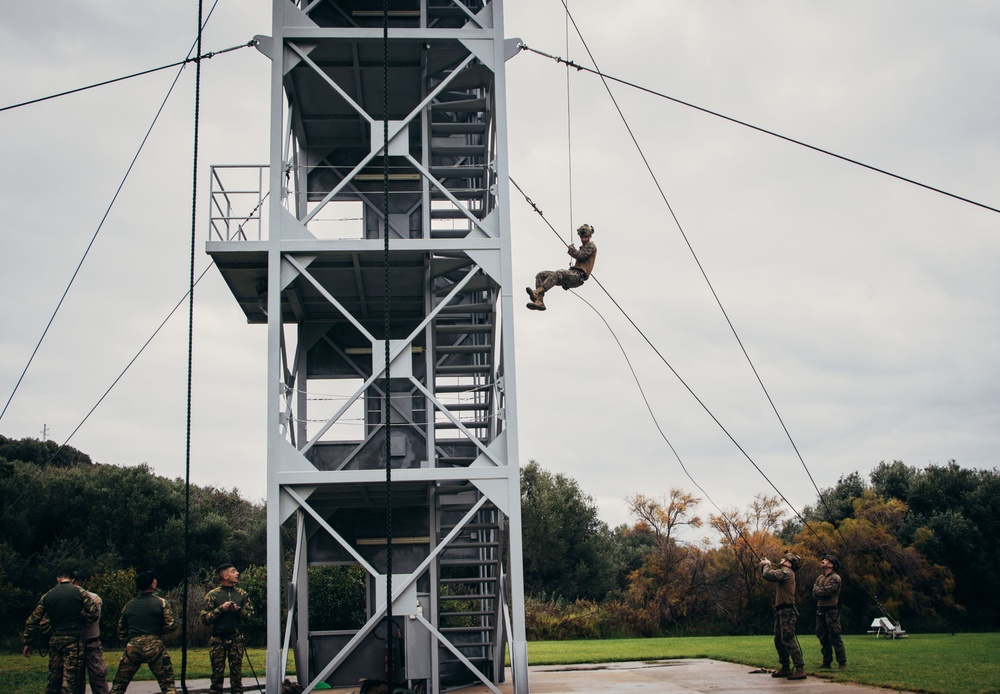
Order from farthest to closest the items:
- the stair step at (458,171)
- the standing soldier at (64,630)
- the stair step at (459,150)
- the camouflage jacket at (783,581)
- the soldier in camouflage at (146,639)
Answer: the stair step at (459,150), the stair step at (458,171), the camouflage jacket at (783,581), the standing soldier at (64,630), the soldier in camouflage at (146,639)

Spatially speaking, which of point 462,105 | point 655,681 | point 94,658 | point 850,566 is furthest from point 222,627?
point 850,566

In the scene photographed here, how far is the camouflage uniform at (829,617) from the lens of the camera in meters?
16.8

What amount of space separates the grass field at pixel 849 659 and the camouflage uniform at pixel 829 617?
306 mm

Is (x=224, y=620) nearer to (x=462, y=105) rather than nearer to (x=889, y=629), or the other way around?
(x=462, y=105)

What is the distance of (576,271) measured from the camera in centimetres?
1662

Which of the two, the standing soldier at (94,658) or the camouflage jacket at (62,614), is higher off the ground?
the camouflage jacket at (62,614)

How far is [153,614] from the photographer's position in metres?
13.3

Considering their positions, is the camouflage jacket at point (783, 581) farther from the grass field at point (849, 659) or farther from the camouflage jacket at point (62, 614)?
the camouflage jacket at point (62, 614)

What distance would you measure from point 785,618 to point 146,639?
9.53 meters

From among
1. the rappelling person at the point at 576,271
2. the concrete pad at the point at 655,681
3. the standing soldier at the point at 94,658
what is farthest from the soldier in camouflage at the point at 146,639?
the rappelling person at the point at 576,271

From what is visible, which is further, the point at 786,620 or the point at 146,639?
the point at 786,620

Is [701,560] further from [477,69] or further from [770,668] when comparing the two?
[477,69]

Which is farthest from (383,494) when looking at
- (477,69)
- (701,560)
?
(701,560)

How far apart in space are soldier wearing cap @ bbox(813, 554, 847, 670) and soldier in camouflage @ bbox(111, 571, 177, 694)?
10.3 metres
